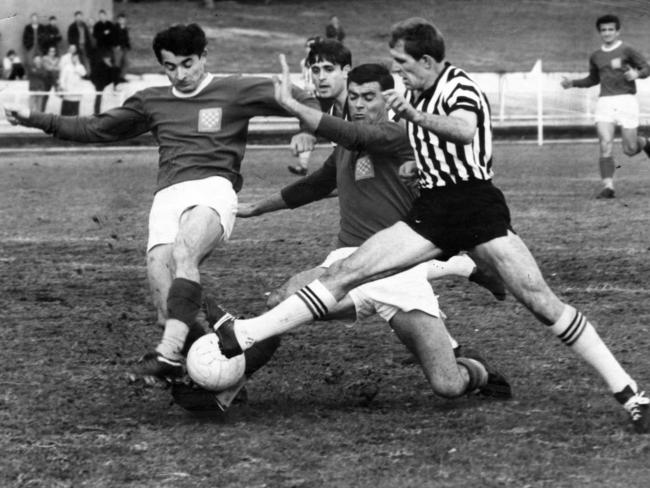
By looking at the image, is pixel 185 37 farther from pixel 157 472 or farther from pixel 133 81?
pixel 133 81

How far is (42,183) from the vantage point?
68.2ft

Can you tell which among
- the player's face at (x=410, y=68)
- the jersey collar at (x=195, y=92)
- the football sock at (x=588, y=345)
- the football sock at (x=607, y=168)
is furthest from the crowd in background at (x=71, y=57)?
the football sock at (x=588, y=345)

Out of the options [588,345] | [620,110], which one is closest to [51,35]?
[620,110]

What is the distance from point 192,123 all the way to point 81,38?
28.8 metres

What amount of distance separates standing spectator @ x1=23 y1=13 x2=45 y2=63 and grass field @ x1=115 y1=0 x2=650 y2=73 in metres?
6.98

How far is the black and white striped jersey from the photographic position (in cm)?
656

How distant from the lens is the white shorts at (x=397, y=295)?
702 centimetres

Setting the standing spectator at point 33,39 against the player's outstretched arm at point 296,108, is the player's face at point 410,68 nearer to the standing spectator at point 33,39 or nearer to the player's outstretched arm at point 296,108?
the player's outstretched arm at point 296,108

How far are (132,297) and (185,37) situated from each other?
3393 mm

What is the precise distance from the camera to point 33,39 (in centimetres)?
3572

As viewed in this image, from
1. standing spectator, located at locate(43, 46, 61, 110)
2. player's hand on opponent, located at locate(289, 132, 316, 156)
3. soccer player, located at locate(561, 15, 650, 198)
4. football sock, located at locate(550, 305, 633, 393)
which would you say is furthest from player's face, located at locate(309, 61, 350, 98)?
standing spectator, located at locate(43, 46, 61, 110)

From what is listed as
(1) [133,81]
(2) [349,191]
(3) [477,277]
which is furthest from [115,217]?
(1) [133,81]

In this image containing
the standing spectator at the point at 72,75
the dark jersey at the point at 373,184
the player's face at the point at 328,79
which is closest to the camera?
the dark jersey at the point at 373,184

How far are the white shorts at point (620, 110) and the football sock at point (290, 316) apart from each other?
12.0 m
